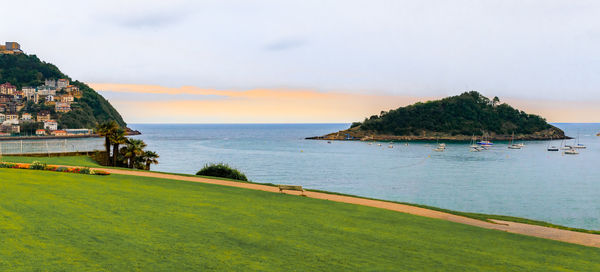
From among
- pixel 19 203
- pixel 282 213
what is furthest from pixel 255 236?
pixel 19 203

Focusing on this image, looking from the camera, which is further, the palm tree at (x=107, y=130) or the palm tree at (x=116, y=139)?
the palm tree at (x=107, y=130)

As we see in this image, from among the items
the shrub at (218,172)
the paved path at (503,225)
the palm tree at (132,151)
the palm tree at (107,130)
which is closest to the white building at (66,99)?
the palm tree at (107,130)

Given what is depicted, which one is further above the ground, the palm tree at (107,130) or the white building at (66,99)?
the white building at (66,99)

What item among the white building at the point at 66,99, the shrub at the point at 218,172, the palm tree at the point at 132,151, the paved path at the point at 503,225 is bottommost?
the paved path at the point at 503,225

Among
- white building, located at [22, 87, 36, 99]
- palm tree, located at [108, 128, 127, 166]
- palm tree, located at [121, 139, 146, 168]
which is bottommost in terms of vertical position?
palm tree, located at [121, 139, 146, 168]

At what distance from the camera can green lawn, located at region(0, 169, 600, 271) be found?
319 inches

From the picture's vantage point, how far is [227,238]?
1016 cm

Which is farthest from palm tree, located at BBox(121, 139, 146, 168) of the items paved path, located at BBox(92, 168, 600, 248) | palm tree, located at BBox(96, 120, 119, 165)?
paved path, located at BBox(92, 168, 600, 248)

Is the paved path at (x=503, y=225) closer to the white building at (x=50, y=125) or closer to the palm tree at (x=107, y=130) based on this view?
the palm tree at (x=107, y=130)

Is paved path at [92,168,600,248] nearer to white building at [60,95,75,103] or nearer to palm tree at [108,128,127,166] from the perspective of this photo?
palm tree at [108,128,127,166]

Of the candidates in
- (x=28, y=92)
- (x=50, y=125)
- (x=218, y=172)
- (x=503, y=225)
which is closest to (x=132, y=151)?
(x=218, y=172)

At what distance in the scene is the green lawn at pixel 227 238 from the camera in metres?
8.09

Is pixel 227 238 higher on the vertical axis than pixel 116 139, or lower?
lower

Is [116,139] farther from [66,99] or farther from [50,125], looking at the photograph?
[66,99]
